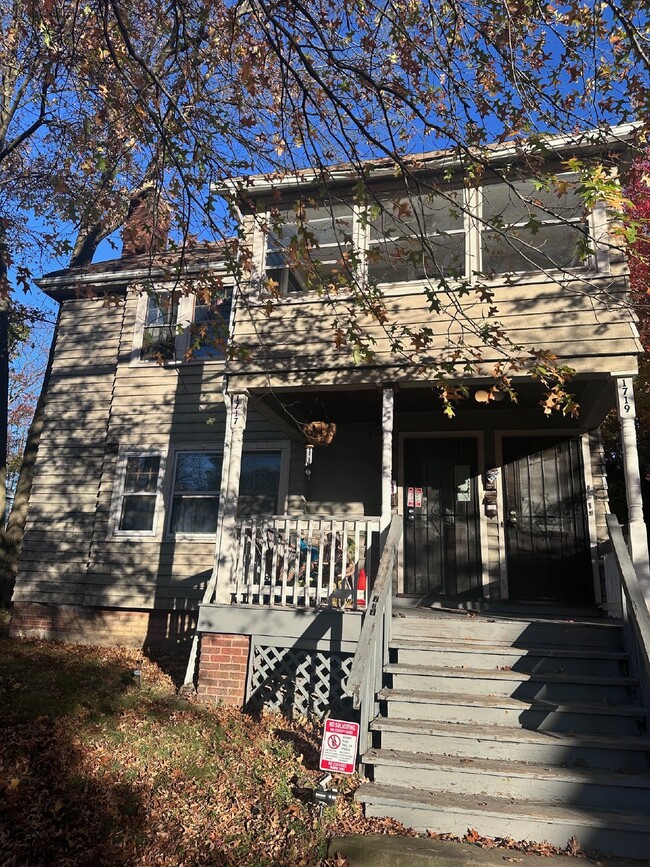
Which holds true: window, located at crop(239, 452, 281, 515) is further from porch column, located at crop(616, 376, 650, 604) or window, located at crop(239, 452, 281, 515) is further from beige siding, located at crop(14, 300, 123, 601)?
porch column, located at crop(616, 376, 650, 604)

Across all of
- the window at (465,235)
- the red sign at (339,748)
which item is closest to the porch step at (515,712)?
the red sign at (339,748)

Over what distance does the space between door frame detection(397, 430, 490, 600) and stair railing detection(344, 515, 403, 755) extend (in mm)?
2130

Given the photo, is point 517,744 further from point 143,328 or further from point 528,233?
point 143,328

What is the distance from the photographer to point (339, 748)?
4.16 m

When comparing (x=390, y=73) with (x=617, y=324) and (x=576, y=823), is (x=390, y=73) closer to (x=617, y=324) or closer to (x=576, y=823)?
(x=617, y=324)

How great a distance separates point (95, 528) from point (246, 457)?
9.51ft

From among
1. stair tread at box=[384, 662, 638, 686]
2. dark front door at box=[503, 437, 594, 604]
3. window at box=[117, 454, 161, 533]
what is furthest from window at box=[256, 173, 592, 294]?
stair tread at box=[384, 662, 638, 686]

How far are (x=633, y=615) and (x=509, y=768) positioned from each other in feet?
5.57

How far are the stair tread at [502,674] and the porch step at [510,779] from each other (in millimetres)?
782

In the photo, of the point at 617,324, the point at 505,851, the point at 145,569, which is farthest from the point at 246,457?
the point at 505,851

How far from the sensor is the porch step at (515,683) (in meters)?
5.18

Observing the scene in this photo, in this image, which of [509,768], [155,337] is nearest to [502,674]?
[509,768]

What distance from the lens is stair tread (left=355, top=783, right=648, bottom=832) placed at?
3988 millimetres

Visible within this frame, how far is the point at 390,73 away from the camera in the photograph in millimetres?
5934
